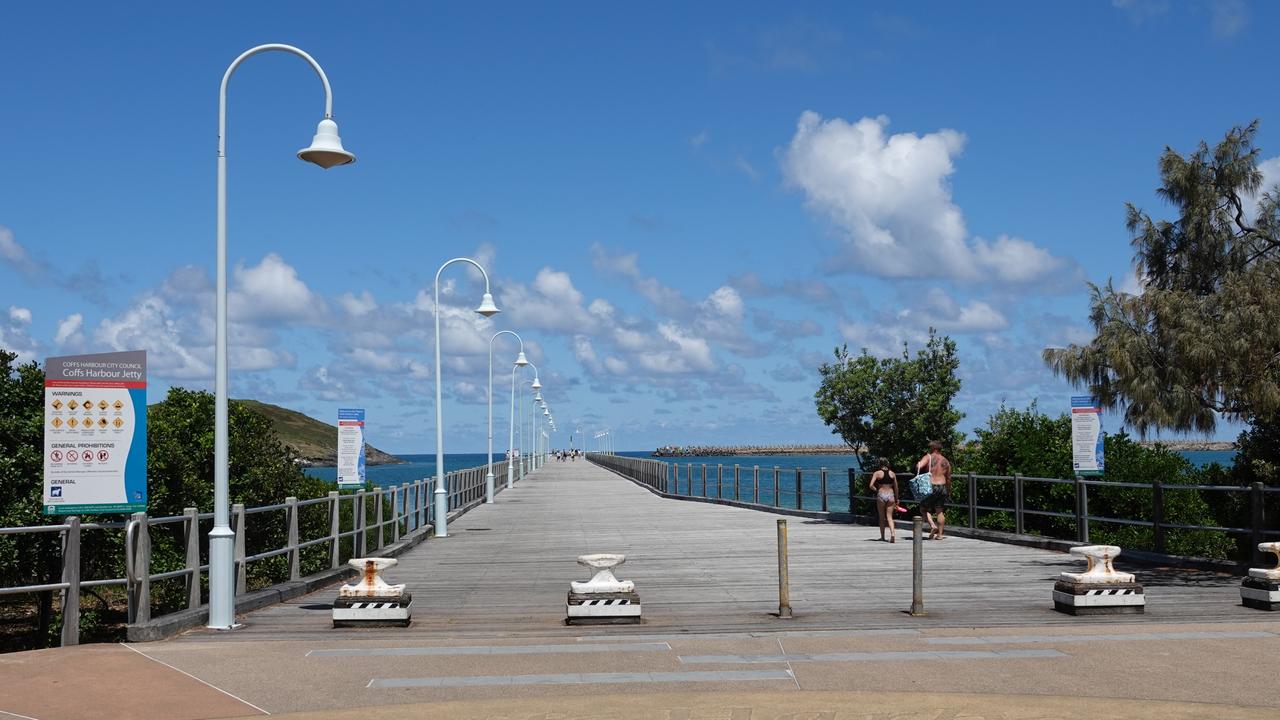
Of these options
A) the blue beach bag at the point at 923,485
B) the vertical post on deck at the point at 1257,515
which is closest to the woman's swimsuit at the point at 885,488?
the blue beach bag at the point at 923,485

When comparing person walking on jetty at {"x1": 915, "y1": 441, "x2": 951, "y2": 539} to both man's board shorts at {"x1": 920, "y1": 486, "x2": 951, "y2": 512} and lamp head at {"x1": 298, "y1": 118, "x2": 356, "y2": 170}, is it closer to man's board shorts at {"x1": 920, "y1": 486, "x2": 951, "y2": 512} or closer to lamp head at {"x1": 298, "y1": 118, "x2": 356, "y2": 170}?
man's board shorts at {"x1": 920, "y1": 486, "x2": 951, "y2": 512}

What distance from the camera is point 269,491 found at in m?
24.4

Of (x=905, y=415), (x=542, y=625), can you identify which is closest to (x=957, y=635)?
(x=542, y=625)

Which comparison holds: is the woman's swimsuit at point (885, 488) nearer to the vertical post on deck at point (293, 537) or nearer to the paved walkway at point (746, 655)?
the paved walkway at point (746, 655)

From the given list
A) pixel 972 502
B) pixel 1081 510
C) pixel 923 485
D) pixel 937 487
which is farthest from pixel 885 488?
pixel 1081 510

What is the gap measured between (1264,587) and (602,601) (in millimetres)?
6845

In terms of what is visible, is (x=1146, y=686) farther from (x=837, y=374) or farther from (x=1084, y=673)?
(x=837, y=374)

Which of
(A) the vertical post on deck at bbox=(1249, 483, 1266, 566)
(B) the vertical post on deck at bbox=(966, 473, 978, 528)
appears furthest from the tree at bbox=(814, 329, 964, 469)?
(A) the vertical post on deck at bbox=(1249, 483, 1266, 566)

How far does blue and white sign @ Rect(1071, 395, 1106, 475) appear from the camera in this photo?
2039cm

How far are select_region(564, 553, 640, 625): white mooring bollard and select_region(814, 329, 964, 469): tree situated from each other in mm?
21648

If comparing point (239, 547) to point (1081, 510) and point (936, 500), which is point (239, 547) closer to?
point (1081, 510)

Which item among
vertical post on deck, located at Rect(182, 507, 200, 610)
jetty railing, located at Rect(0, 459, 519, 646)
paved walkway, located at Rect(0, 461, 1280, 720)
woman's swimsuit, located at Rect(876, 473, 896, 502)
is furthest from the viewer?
woman's swimsuit, located at Rect(876, 473, 896, 502)

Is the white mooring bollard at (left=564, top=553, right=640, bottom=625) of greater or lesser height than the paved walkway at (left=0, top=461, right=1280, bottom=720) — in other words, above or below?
above

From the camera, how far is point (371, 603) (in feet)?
41.3
